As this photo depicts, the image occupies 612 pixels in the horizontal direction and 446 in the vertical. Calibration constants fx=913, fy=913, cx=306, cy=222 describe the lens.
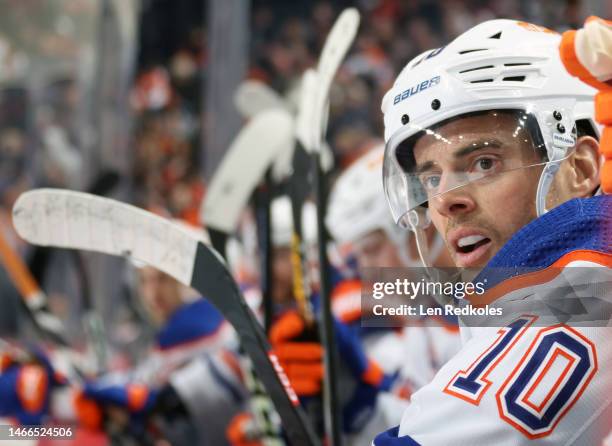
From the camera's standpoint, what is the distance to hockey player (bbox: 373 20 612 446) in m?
0.81

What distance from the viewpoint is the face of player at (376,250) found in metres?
2.26

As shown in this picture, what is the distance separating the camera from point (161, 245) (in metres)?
1.21

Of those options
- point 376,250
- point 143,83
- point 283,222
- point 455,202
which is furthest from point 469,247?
point 143,83

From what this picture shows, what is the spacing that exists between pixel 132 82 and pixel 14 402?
267 centimetres

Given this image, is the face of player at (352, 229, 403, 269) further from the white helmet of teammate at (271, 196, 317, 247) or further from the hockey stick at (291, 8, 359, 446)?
the hockey stick at (291, 8, 359, 446)

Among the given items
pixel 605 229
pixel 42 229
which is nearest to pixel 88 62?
pixel 42 229

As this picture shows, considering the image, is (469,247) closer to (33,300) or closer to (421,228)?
(421,228)

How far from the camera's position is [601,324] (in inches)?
32.9

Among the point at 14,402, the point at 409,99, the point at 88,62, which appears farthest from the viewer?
the point at 88,62

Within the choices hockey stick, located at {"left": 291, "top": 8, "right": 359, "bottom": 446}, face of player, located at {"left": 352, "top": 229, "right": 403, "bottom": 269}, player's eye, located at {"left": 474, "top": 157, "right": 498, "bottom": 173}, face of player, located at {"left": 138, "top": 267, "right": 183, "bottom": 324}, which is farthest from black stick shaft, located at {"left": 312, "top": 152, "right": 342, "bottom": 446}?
face of player, located at {"left": 138, "top": 267, "right": 183, "bottom": 324}

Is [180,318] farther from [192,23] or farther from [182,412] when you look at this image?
[192,23]

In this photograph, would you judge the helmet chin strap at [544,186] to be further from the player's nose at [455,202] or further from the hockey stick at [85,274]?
the hockey stick at [85,274]

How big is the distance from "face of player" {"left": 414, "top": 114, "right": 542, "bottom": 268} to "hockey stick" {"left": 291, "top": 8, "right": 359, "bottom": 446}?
47cm

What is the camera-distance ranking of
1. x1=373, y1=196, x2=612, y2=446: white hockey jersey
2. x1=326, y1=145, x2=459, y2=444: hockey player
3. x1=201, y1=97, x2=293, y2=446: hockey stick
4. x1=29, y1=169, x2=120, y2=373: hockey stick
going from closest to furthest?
1. x1=373, y1=196, x2=612, y2=446: white hockey jersey
2. x1=326, y1=145, x2=459, y2=444: hockey player
3. x1=201, y1=97, x2=293, y2=446: hockey stick
4. x1=29, y1=169, x2=120, y2=373: hockey stick
